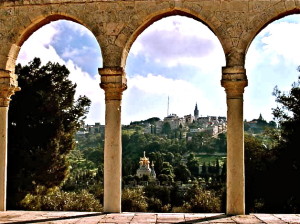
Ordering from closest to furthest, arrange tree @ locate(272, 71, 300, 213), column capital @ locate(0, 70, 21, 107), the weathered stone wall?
the weathered stone wall < column capital @ locate(0, 70, 21, 107) < tree @ locate(272, 71, 300, 213)

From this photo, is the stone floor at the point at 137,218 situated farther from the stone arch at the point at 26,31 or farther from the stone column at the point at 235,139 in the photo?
the stone arch at the point at 26,31

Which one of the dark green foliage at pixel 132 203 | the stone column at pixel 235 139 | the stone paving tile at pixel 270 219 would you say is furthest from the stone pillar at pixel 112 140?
the dark green foliage at pixel 132 203

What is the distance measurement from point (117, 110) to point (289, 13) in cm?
581

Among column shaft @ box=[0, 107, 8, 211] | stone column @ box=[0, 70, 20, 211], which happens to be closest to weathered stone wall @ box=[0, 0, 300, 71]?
stone column @ box=[0, 70, 20, 211]

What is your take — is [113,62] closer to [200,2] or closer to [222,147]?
[200,2]

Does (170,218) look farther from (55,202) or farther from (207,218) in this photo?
(55,202)

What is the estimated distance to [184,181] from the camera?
210ft

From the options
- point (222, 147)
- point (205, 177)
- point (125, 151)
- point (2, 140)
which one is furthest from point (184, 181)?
point (2, 140)

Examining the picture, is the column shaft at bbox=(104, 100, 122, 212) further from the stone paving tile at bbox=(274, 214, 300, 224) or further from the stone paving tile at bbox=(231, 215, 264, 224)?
the stone paving tile at bbox=(274, 214, 300, 224)

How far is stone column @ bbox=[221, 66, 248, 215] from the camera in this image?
1233 centimetres

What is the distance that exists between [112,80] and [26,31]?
10.6ft

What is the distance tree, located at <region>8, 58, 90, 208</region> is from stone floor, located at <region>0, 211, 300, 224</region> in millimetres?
16149

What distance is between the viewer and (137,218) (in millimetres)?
11719

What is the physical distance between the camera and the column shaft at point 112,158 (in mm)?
12773
